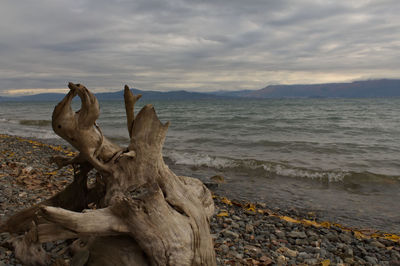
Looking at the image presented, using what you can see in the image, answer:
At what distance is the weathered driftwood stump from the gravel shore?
38cm

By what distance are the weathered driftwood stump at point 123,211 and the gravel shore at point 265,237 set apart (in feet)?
1.25

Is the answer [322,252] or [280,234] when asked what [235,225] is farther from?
[322,252]

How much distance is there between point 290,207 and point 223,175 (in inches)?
128

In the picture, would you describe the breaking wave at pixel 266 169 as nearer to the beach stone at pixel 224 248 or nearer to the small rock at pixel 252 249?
the small rock at pixel 252 249

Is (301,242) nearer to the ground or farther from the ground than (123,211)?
nearer to the ground

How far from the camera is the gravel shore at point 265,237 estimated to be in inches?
167

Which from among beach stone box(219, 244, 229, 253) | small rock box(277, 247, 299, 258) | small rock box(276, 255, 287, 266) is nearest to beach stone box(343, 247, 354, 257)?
small rock box(277, 247, 299, 258)

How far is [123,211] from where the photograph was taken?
2.80 meters

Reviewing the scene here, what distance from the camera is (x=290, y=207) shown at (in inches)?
292

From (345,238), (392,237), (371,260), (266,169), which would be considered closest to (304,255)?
(371,260)

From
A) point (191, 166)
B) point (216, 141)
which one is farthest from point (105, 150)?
point (216, 141)

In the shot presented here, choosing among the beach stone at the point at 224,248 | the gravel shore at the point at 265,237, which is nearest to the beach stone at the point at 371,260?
the gravel shore at the point at 265,237

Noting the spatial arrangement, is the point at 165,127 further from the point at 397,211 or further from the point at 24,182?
the point at 397,211

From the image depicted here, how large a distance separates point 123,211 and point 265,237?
11.4ft
